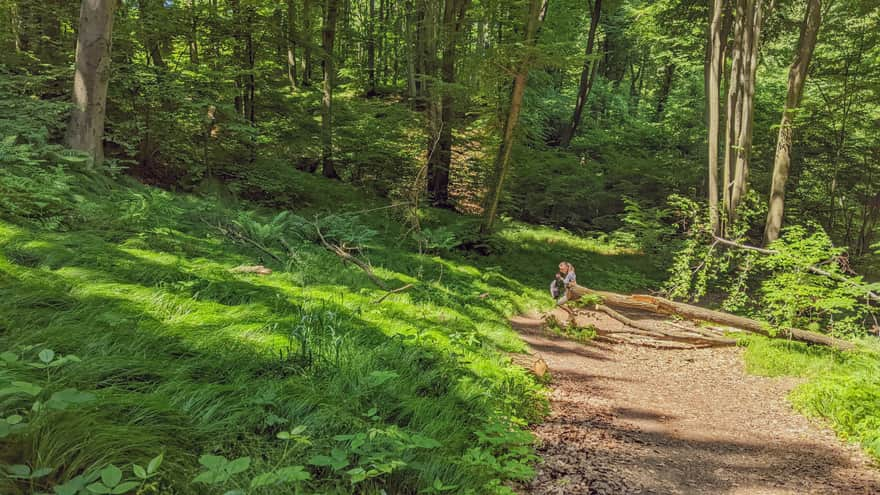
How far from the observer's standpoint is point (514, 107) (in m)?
10.3

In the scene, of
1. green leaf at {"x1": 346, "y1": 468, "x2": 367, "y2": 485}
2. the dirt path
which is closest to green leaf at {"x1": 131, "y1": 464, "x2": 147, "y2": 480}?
green leaf at {"x1": 346, "y1": 468, "x2": 367, "y2": 485}

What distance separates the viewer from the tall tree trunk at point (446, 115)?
13.1m

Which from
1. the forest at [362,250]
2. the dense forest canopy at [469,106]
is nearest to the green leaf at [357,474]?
the forest at [362,250]

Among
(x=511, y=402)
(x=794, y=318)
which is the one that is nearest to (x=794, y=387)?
(x=794, y=318)

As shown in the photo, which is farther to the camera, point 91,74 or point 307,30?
point 307,30

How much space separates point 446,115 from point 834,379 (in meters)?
11.5

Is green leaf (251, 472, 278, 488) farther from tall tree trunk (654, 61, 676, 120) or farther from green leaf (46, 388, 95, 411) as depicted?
tall tree trunk (654, 61, 676, 120)

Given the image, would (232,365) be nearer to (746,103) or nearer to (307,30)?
(746,103)

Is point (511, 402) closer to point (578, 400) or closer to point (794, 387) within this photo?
point (578, 400)

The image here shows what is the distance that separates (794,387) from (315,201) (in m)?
Answer: 11.1

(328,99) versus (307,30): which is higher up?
(307,30)

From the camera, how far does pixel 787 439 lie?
13.3 feet

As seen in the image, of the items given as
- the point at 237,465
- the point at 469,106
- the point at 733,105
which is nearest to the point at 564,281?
the point at 733,105

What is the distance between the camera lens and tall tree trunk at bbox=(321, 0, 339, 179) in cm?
1387
